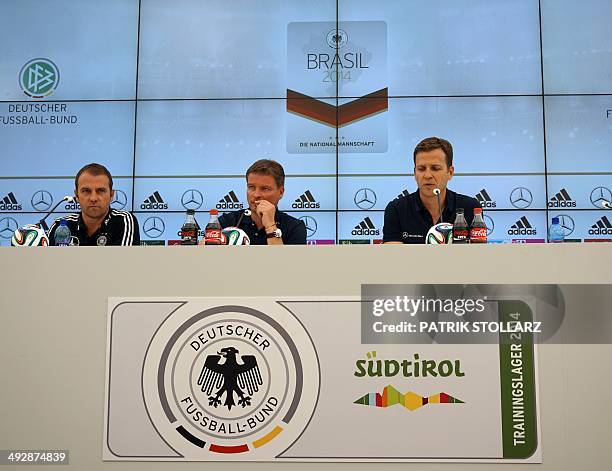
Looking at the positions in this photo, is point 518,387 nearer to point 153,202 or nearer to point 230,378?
point 230,378

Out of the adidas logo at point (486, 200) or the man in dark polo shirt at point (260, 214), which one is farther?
the adidas logo at point (486, 200)

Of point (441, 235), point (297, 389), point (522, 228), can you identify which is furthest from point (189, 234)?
point (522, 228)

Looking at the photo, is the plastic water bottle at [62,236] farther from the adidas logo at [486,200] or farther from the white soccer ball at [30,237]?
the adidas logo at [486,200]

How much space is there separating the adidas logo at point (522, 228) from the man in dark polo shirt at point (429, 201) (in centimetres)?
191

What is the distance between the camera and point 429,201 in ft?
8.86

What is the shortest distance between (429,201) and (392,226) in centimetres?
18

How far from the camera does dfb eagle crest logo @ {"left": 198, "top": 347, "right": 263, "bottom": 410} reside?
1844mm

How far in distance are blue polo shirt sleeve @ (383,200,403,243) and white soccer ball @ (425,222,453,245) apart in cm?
47

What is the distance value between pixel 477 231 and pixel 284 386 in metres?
0.74

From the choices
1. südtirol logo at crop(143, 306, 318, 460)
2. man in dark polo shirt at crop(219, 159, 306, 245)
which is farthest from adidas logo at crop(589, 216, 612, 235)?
südtirol logo at crop(143, 306, 318, 460)

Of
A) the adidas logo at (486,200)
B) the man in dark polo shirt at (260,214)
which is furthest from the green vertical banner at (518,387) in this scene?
the adidas logo at (486,200)

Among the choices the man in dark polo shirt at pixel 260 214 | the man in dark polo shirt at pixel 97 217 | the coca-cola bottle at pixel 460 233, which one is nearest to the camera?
the coca-cola bottle at pixel 460 233

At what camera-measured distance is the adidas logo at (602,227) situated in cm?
443

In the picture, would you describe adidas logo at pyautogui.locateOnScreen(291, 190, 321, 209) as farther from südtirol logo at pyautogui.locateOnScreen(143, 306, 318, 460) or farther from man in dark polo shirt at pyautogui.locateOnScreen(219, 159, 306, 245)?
Answer: südtirol logo at pyautogui.locateOnScreen(143, 306, 318, 460)
